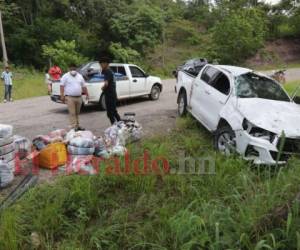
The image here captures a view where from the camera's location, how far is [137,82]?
13266 millimetres

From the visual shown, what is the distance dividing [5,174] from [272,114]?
455 centimetres

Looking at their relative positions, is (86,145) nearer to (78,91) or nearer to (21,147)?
(21,147)

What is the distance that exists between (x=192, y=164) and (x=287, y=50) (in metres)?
38.9

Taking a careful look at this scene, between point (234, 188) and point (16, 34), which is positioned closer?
point (234, 188)

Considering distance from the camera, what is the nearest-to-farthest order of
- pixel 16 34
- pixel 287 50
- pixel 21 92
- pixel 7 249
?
pixel 7 249 → pixel 21 92 → pixel 16 34 → pixel 287 50

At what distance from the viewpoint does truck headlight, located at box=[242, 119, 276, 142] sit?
571cm

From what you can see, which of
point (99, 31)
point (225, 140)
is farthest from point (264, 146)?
point (99, 31)

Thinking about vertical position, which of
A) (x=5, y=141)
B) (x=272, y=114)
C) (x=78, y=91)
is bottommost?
(x=5, y=141)

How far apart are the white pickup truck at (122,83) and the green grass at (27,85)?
6.80 metres

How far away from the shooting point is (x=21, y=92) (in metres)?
18.9

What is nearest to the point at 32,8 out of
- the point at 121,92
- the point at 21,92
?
the point at 21,92

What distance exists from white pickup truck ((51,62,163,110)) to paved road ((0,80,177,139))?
413 millimetres

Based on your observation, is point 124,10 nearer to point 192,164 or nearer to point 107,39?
point 107,39

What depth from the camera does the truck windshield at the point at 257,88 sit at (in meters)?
7.14
